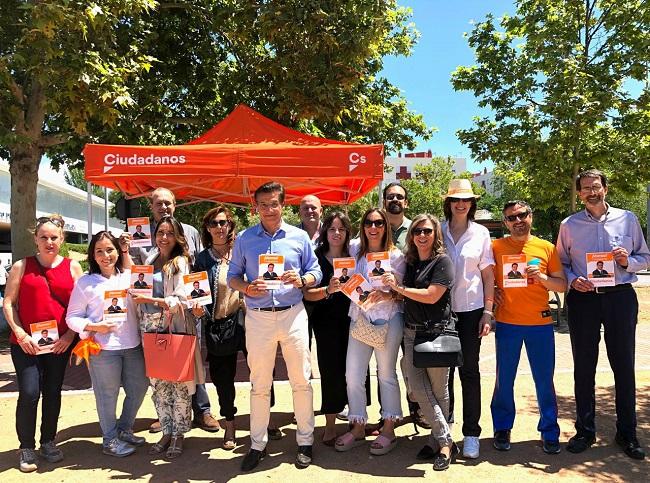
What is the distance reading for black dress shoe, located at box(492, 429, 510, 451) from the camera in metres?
4.28

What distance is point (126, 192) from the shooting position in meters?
7.16

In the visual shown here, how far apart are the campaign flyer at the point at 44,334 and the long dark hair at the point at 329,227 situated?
85.6 inches

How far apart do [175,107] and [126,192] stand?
16.1ft

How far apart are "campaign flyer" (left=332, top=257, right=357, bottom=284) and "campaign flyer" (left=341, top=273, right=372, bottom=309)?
6 cm

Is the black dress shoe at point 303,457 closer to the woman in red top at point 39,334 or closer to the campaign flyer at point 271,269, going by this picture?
the campaign flyer at point 271,269

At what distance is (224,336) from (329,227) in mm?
1272

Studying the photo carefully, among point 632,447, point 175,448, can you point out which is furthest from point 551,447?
point 175,448

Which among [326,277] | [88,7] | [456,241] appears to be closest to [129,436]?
[326,277]

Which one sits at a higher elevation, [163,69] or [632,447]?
[163,69]

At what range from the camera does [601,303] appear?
416 cm

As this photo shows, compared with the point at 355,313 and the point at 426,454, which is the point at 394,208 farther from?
the point at 426,454

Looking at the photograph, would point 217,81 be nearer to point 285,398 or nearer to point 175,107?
point 175,107

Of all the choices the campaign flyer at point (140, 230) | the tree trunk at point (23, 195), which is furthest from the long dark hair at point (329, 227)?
the tree trunk at point (23, 195)

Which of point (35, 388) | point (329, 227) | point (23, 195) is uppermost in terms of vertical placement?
point (23, 195)
